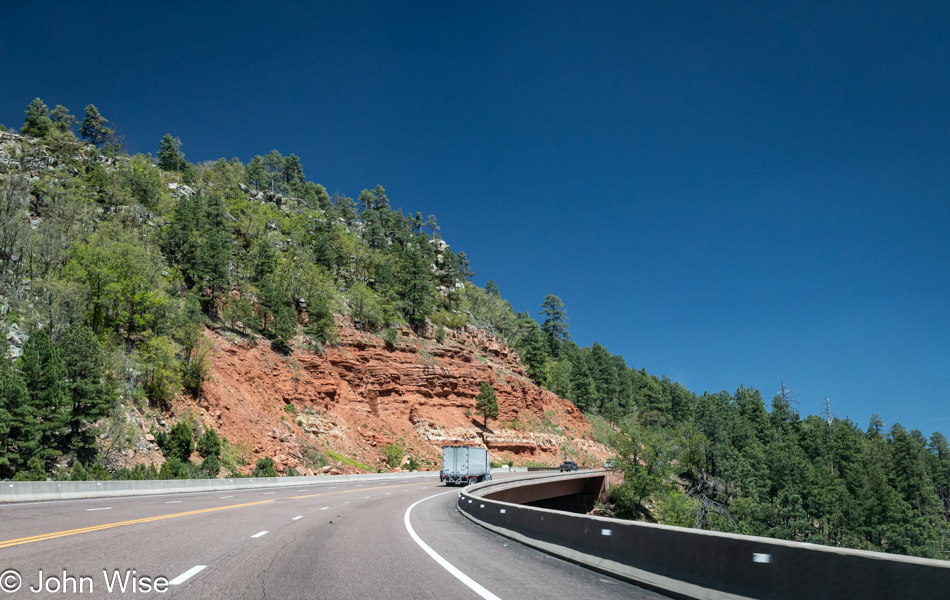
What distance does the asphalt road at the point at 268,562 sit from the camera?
6.34m

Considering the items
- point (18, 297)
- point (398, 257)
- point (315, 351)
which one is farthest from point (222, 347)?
point (398, 257)

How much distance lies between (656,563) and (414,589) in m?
3.09

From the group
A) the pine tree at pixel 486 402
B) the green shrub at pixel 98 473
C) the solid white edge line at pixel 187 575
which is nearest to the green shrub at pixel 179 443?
the green shrub at pixel 98 473

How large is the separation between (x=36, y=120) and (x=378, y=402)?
83.8 meters

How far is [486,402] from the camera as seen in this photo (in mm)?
77000

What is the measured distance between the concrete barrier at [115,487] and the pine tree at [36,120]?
3557 inches

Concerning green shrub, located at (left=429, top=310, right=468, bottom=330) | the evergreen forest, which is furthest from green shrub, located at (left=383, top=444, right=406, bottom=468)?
green shrub, located at (left=429, top=310, right=468, bottom=330)

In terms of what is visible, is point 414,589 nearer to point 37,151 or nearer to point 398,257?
point 37,151

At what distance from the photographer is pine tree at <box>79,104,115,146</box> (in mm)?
110062

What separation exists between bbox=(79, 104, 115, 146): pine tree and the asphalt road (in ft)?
393

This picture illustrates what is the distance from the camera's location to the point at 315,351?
66750 millimetres

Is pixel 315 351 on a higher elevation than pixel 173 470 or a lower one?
higher

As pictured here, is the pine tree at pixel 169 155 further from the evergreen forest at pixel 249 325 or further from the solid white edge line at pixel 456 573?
the solid white edge line at pixel 456 573

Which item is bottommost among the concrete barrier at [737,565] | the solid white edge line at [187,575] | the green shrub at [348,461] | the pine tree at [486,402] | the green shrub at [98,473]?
the green shrub at [348,461]
